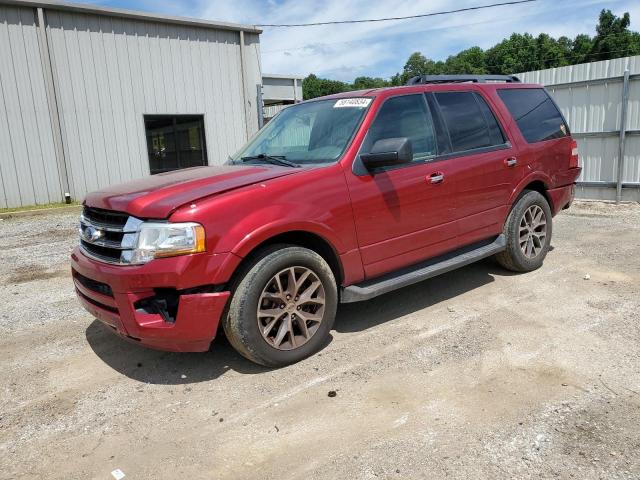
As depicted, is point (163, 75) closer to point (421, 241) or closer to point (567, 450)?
point (421, 241)

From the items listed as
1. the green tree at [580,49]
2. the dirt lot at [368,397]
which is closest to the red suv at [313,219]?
the dirt lot at [368,397]

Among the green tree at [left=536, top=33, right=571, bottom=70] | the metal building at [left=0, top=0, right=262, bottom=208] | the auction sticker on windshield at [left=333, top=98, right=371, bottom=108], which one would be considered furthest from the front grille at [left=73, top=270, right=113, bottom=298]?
the green tree at [left=536, top=33, right=571, bottom=70]

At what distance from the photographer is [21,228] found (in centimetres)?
970

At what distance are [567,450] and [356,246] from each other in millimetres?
1905

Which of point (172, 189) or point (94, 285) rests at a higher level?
point (172, 189)

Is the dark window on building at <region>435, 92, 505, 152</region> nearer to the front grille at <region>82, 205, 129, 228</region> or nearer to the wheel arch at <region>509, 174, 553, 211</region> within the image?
the wheel arch at <region>509, 174, 553, 211</region>

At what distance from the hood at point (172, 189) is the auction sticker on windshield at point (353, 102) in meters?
0.87

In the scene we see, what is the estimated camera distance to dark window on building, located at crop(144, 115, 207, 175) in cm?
1358

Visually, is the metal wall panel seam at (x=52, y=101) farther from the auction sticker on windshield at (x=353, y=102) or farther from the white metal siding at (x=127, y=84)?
the auction sticker on windshield at (x=353, y=102)

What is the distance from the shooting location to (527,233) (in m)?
5.46

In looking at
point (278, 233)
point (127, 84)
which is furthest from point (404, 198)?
point (127, 84)

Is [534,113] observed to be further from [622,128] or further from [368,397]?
[622,128]

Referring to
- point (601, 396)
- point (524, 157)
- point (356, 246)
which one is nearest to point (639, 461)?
point (601, 396)

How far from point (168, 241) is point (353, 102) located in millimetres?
2054
